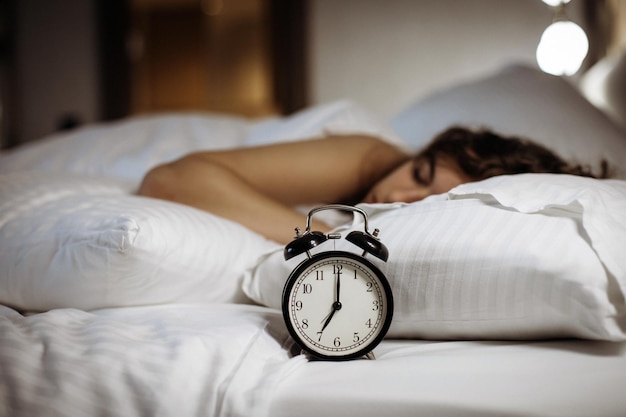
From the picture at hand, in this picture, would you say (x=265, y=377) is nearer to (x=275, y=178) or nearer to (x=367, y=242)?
(x=367, y=242)

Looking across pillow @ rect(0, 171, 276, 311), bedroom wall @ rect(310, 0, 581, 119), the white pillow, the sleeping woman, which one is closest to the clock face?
pillow @ rect(0, 171, 276, 311)

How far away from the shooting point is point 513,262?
775mm

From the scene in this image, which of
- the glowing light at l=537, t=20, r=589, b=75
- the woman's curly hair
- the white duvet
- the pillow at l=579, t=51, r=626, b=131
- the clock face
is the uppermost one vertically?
the glowing light at l=537, t=20, r=589, b=75

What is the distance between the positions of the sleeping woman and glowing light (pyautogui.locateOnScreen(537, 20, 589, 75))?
344mm

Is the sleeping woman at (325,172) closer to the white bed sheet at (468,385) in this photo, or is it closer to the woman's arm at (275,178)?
the woman's arm at (275,178)

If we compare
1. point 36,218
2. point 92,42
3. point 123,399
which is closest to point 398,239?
point 123,399

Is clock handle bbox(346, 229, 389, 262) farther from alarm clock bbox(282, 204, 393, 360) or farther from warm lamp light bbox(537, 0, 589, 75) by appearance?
warm lamp light bbox(537, 0, 589, 75)

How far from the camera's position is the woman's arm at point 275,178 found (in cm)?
123

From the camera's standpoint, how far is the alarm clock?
0.77m

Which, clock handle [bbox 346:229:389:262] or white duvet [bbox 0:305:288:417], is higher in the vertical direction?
clock handle [bbox 346:229:389:262]

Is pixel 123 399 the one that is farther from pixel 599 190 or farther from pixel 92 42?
pixel 92 42

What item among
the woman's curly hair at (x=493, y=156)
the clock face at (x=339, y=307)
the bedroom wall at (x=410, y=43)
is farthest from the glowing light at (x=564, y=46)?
the bedroom wall at (x=410, y=43)

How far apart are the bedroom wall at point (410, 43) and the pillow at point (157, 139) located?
→ 1.23 metres

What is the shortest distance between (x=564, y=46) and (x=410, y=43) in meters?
1.53
